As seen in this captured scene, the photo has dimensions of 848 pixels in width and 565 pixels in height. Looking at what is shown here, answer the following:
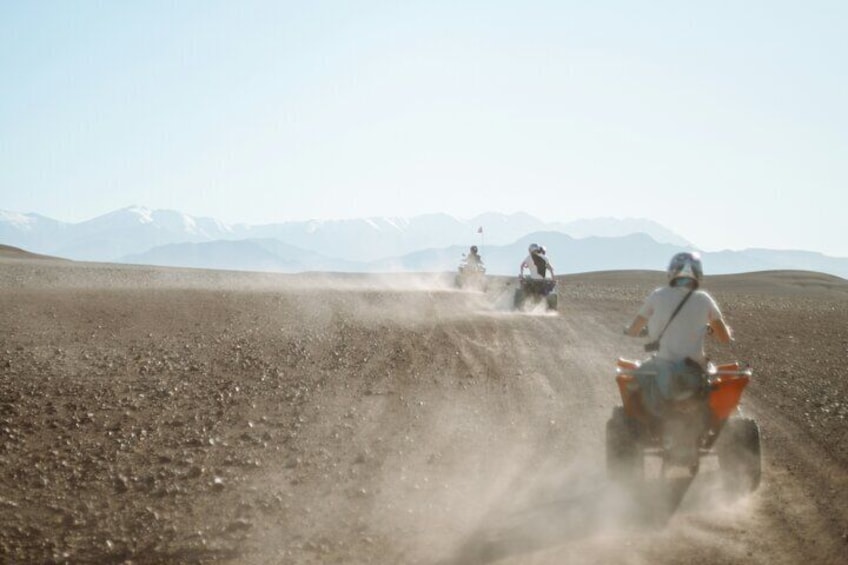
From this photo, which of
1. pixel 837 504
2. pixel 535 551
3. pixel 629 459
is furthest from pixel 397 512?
pixel 837 504

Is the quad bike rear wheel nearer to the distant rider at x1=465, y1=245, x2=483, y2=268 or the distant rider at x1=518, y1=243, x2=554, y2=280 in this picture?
the distant rider at x1=518, y1=243, x2=554, y2=280

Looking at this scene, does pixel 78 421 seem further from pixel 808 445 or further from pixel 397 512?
pixel 808 445

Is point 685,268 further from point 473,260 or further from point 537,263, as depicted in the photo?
point 473,260

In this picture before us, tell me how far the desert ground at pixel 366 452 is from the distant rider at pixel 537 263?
21.5ft

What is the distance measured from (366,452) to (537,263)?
16847 mm

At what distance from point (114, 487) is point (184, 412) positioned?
9.20ft

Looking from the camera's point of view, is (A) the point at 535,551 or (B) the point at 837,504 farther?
(B) the point at 837,504

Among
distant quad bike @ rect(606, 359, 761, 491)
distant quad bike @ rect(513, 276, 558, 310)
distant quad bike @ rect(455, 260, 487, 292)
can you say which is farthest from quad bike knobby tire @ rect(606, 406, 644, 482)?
distant quad bike @ rect(455, 260, 487, 292)

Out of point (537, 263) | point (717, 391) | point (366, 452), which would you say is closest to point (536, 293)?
point (537, 263)

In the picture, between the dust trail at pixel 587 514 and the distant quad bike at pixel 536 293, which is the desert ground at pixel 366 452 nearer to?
the dust trail at pixel 587 514

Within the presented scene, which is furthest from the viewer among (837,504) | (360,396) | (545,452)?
(360,396)

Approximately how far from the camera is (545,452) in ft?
32.7

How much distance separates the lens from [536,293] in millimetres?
26219

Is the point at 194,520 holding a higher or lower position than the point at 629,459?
lower
